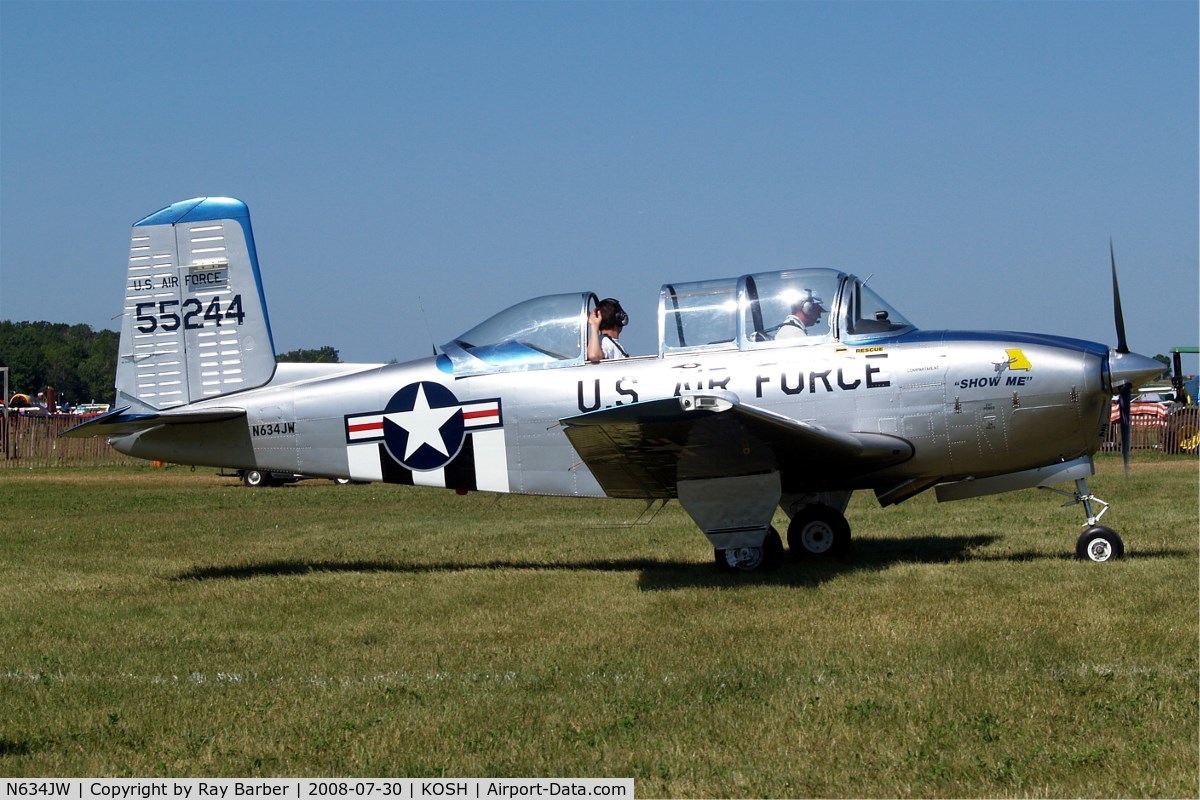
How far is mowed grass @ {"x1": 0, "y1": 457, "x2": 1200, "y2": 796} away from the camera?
4789mm

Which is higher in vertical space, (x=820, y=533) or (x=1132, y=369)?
(x=1132, y=369)

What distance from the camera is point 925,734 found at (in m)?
5.00

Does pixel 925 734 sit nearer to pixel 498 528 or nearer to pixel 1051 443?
pixel 1051 443

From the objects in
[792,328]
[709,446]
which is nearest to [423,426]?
[709,446]

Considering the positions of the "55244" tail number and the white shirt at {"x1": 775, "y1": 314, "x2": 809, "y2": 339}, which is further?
the "55244" tail number

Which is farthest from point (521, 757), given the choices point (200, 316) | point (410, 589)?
point (200, 316)

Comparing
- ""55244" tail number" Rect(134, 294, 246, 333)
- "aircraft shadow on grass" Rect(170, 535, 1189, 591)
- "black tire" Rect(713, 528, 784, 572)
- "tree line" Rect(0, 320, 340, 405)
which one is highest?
"tree line" Rect(0, 320, 340, 405)

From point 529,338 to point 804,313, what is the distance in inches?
96.2

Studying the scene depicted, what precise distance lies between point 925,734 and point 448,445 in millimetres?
6492

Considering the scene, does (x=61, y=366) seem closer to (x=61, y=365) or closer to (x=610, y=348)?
(x=61, y=365)

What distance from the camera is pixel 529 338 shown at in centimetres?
1067

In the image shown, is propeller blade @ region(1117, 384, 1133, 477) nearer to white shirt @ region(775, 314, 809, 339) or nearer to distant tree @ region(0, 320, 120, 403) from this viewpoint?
white shirt @ region(775, 314, 809, 339)

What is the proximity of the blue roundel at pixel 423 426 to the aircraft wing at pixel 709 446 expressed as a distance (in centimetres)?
148
